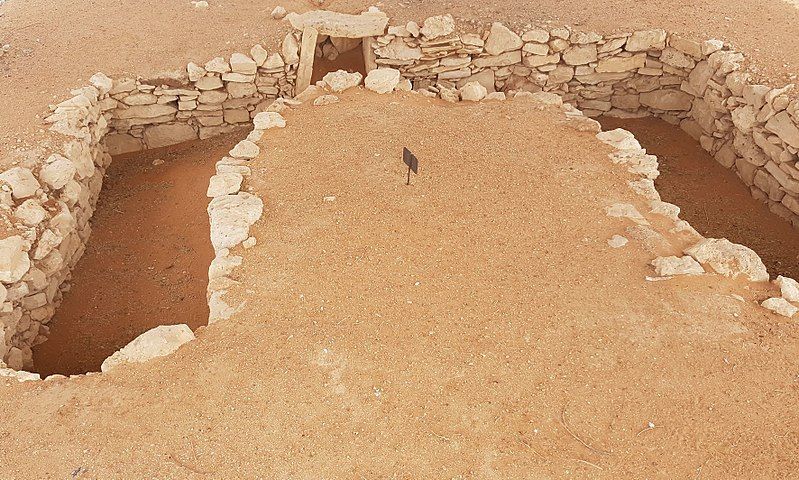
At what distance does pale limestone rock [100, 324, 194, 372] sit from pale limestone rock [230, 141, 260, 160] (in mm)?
3318

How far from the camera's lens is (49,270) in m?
7.84

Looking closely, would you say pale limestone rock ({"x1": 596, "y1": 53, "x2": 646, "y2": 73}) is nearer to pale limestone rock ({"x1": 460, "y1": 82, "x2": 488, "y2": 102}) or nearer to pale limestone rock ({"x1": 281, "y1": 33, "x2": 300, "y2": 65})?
pale limestone rock ({"x1": 460, "y1": 82, "x2": 488, "y2": 102})

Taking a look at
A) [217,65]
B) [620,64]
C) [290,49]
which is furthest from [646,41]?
[217,65]

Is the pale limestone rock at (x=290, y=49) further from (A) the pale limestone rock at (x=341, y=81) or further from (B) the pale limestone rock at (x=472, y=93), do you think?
(B) the pale limestone rock at (x=472, y=93)

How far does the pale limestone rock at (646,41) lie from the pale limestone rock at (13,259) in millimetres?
10670

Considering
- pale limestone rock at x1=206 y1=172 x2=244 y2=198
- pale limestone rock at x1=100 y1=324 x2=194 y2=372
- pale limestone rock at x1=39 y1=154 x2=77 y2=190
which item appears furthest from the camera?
pale limestone rock at x1=39 y1=154 x2=77 y2=190

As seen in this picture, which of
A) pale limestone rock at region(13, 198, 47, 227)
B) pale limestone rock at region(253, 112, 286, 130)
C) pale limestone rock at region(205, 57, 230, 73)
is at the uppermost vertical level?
pale limestone rock at region(205, 57, 230, 73)

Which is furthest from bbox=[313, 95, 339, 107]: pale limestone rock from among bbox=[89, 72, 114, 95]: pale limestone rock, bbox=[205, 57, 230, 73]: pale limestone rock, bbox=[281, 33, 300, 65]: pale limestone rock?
bbox=[89, 72, 114, 95]: pale limestone rock

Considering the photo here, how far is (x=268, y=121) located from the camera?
9.32 metres

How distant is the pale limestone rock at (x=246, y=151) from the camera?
8.62 m

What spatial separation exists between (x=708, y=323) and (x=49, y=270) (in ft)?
26.7

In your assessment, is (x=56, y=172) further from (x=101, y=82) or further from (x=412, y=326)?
(x=412, y=326)

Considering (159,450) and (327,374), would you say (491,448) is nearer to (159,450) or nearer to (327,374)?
(327,374)

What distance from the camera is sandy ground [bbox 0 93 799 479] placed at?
507 cm
